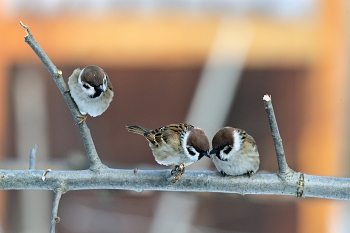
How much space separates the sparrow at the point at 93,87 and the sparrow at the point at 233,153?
0.54 m

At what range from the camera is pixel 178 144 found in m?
→ 2.14

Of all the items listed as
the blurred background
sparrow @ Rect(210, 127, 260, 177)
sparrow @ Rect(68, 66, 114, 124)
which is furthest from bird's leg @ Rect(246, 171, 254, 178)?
the blurred background

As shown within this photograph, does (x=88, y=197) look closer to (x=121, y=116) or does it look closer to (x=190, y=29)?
(x=121, y=116)

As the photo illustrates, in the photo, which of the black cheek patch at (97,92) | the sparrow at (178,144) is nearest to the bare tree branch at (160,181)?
the sparrow at (178,144)

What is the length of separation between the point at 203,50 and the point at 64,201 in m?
1.59

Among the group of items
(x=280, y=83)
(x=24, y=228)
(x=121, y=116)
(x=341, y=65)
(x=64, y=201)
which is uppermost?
(x=341, y=65)

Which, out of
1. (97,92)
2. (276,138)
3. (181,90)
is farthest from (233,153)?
(181,90)

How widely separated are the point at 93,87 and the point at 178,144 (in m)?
0.46

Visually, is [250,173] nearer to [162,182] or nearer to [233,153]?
[233,153]

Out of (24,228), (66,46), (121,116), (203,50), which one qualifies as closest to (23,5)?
(66,46)

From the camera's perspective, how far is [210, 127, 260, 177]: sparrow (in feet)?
6.33

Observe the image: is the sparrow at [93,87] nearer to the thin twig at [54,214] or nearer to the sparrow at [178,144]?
the sparrow at [178,144]

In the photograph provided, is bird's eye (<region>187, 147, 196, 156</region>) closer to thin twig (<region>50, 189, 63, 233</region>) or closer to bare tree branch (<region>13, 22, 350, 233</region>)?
bare tree branch (<region>13, 22, 350, 233</region>)

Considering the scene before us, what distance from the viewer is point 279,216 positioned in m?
3.64
